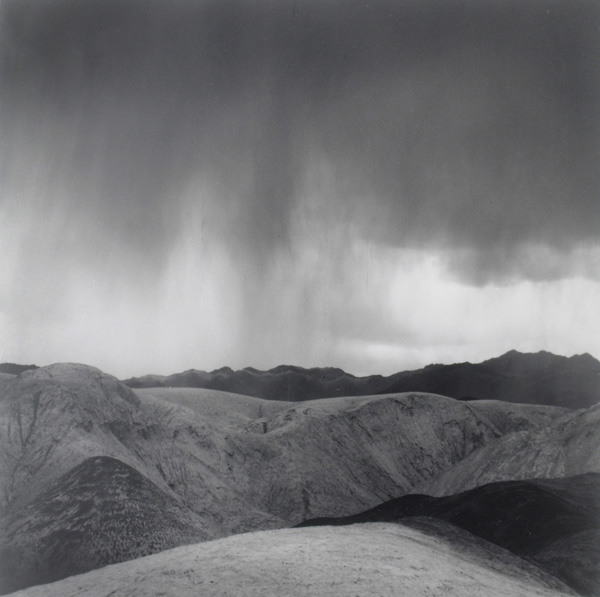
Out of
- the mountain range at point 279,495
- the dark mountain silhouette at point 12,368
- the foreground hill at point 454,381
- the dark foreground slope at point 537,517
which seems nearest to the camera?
the mountain range at point 279,495

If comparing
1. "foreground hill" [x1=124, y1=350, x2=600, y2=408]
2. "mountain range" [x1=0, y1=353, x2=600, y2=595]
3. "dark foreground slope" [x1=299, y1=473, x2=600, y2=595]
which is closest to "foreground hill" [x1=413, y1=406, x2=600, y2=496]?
"mountain range" [x1=0, y1=353, x2=600, y2=595]

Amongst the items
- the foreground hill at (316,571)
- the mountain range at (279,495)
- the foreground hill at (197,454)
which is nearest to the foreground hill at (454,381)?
the foreground hill at (197,454)

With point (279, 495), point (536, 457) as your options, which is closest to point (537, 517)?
point (536, 457)

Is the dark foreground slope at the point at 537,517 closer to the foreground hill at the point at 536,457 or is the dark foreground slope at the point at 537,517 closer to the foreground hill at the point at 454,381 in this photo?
the foreground hill at the point at 536,457

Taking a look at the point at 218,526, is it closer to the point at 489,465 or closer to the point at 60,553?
the point at 60,553

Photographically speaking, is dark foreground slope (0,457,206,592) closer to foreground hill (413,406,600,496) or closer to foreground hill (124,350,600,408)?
foreground hill (413,406,600,496)

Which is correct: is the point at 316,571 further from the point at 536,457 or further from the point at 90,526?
the point at 536,457
